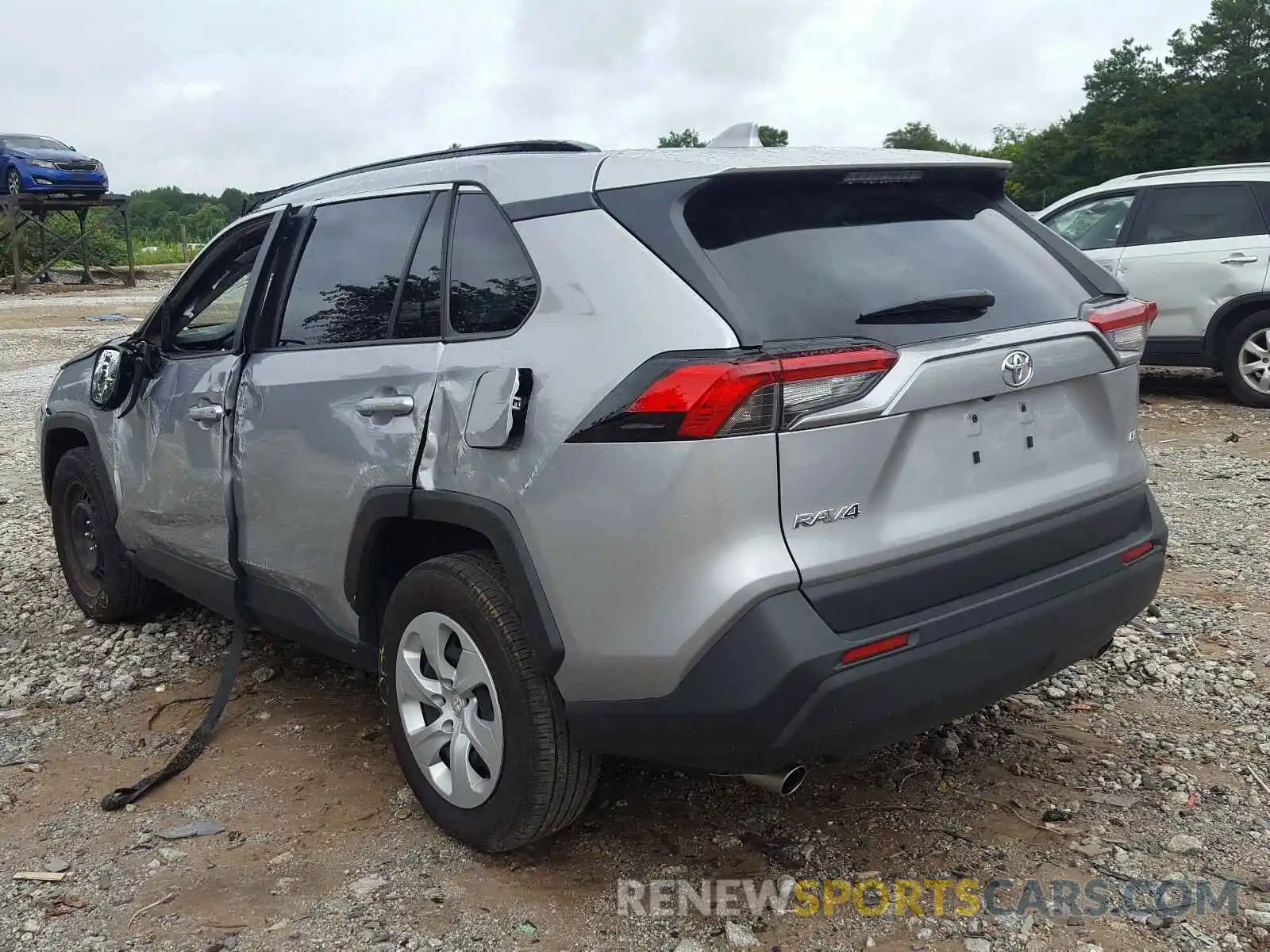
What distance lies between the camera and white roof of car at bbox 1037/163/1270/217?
8938 mm

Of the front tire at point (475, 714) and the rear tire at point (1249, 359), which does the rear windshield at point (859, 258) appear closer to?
the front tire at point (475, 714)

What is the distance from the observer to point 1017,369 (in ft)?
8.55

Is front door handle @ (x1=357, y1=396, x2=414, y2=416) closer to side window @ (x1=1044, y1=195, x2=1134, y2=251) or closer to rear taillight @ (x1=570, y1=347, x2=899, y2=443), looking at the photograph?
rear taillight @ (x1=570, y1=347, x2=899, y2=443)

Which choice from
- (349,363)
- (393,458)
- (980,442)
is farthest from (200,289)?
(980,442)

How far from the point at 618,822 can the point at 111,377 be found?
2.61 meters

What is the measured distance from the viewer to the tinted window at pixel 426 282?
303 cm

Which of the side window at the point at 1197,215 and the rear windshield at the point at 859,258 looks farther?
the side window at the point at 1197,215

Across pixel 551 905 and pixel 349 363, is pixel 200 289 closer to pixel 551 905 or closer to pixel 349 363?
pixel 349 363

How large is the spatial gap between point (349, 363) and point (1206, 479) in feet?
17.9

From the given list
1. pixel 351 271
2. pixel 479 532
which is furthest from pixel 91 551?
pixel 479 532

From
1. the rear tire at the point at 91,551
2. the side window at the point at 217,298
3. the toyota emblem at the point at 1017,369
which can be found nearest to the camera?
the toyota emblem at the point at 1017,369

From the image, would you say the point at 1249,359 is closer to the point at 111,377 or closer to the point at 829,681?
the point at 829,681

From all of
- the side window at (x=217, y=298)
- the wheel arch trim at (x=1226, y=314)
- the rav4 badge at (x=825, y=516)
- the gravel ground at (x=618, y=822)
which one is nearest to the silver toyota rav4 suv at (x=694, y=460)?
the rav4 badge at (x=825, y=516)

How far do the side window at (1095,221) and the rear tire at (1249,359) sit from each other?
1.31 metres
